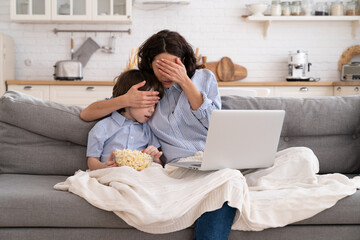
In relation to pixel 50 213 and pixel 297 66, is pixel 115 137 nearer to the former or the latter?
pixel 50 213

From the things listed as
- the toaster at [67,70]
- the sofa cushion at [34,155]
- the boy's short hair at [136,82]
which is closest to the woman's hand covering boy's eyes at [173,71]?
the boy's short hair at [136,82]

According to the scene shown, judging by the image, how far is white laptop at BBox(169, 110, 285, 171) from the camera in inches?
69.8

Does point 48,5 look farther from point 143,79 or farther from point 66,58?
point 143,79

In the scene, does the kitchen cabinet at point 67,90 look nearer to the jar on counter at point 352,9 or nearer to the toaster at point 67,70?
the toaster at point 67,70

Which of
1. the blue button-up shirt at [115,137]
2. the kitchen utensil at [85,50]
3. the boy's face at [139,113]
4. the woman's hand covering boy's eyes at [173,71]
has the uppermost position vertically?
the kitchen utensil at [85,50]

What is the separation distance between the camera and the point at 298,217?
1.79m

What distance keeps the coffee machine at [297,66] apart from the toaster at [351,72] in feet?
1.29

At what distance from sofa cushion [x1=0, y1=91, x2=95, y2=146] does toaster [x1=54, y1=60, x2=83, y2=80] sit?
114 inches

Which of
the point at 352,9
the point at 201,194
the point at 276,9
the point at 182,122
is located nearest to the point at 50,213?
the point at 201,194

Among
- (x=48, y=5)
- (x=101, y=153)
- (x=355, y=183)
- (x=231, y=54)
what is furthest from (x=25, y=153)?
(x=231, y=54)

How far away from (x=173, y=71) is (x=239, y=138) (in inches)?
21.7

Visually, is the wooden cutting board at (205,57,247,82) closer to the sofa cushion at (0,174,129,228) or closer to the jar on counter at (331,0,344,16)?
the jar on counter at (331,0,344,16)

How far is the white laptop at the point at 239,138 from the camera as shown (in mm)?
1773

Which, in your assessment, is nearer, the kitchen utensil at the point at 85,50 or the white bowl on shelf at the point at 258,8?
the white bowl on shelf at the point at 258,8
